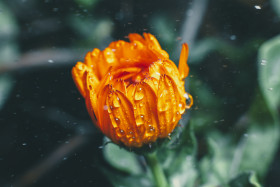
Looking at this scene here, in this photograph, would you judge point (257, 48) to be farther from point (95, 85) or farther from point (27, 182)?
point (27, 182)

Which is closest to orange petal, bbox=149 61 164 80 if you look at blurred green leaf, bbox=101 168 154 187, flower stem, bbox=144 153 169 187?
flower stem, bbox=144 153 169 187

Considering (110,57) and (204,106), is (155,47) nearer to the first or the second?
(110,57)

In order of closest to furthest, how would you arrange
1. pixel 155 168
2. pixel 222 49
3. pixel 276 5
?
pixel 155 168 → pixel 276 5 → pixel 222 49

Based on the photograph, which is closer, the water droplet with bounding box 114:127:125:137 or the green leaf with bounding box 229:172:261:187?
the water droplet with bounding box 114:127:125:137

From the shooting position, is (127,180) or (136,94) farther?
(127,180)

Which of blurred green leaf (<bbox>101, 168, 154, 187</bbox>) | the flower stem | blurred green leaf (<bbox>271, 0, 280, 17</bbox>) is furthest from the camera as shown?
blurred green leaf (<bbox>271, 0, 280, 17</bbox>)

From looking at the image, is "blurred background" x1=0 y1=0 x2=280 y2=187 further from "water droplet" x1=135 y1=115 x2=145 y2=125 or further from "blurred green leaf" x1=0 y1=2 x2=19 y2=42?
"water droplet" x1=135 y1=115 x2=145 y2=125

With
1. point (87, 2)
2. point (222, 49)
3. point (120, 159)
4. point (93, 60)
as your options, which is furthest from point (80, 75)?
point (222, 49)
